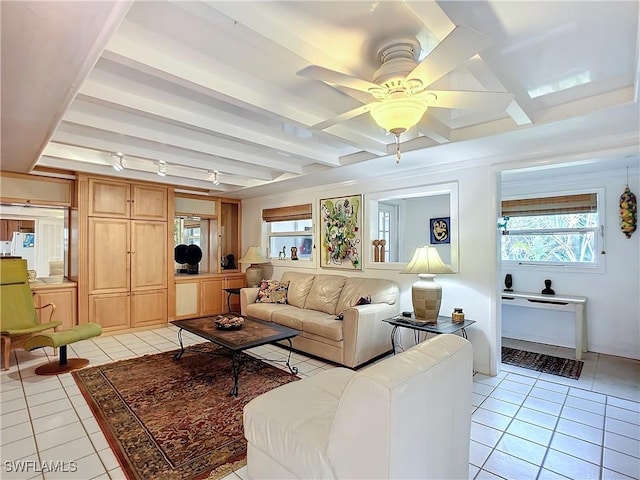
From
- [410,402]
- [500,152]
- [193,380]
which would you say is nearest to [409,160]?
[500,152]

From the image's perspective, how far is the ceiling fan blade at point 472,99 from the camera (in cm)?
181

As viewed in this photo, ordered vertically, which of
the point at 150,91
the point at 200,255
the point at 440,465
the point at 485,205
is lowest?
the point at 440,465

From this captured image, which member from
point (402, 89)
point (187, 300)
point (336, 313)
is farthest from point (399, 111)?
point (187, 300)

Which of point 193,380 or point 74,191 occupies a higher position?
point 74,191

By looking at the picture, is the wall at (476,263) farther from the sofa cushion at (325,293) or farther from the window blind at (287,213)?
the window blind at (287,213)

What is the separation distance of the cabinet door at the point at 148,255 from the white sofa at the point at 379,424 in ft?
13.7

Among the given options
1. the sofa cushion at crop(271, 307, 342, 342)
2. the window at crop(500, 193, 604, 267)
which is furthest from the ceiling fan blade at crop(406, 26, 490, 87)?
the window at crop(500, 193, 604, 267)

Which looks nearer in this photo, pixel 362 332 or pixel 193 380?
pixel 193 380

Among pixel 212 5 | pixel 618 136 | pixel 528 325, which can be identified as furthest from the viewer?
pixel 528 325

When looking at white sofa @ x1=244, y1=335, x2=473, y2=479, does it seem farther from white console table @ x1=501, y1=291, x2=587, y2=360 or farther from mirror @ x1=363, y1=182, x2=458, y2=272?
white console table @ x1=501, y1=291, x2=587, y2=360

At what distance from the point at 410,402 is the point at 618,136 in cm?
307

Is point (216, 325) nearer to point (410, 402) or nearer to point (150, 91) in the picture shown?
point (150, 91)

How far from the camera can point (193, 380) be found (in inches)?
129

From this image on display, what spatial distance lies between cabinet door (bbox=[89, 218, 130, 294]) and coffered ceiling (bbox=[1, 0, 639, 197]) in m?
1.34
